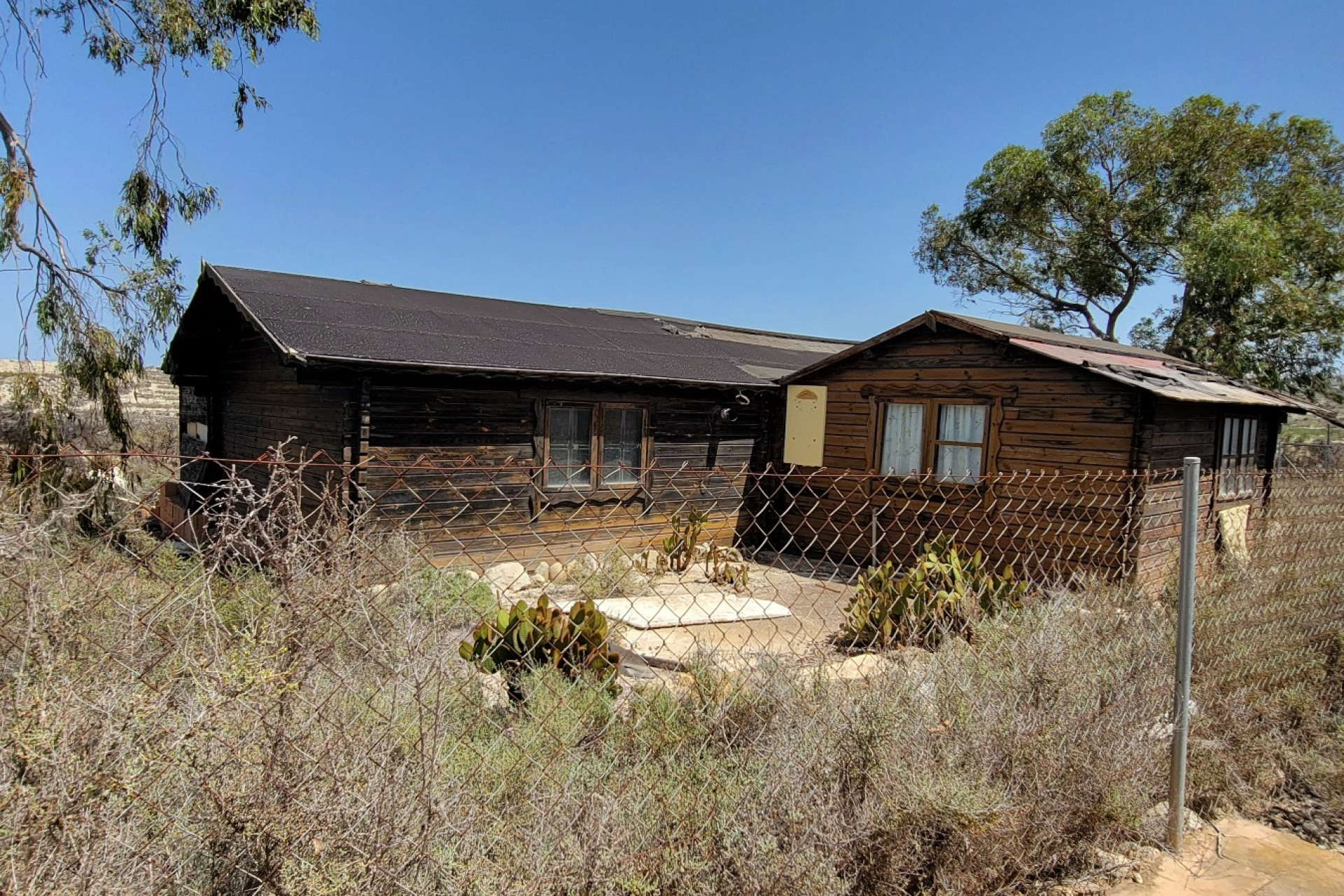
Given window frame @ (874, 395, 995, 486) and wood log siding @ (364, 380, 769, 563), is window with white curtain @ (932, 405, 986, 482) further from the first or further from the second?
wood log siding @ (364, 380, 769, 563)

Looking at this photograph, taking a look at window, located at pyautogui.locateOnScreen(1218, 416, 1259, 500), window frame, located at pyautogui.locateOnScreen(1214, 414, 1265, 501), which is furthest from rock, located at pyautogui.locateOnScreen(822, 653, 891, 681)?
window, located at pyautogui.locateOnScreen(1218, 416, 1259, 500)

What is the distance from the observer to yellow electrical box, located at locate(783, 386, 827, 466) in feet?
36.5

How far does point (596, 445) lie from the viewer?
33.5 feet

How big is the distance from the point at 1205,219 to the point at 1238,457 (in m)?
11.1

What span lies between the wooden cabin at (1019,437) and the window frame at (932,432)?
2 centimetres

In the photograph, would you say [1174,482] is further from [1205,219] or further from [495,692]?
[1205,219]

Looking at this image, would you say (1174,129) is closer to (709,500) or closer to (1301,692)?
(709,500)

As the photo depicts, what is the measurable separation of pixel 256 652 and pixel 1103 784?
3.14m

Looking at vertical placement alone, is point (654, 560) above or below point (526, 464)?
below

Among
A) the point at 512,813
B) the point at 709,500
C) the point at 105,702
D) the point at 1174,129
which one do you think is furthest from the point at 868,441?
the point at 1174,129

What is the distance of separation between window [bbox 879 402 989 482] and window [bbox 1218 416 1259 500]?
3187mm

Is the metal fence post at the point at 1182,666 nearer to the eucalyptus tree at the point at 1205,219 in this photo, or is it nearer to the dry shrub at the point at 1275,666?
the dry shrub at the point at 1275,666

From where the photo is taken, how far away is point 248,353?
1077 centimetres

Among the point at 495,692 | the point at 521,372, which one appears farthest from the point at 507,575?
the point at 495,692
